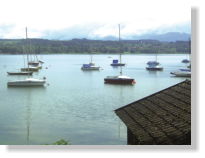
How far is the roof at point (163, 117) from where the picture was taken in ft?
28.4

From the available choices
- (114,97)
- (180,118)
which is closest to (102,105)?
(114,97)

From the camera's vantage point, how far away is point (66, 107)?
3381cm

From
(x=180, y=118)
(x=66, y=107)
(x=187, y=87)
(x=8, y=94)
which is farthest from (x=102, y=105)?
(x=180, y=118)

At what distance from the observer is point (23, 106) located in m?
35.0

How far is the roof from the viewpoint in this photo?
864 centimetres

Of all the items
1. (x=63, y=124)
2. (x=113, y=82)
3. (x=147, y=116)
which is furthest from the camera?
(x=113, y=82)

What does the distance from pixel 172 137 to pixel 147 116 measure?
2.38 metres

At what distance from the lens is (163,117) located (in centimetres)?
1023

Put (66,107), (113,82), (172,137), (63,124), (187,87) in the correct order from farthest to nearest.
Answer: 1. (113,82)
2. (66,107)
3. (63,124)
4. (187,87)
5. (172,137)
